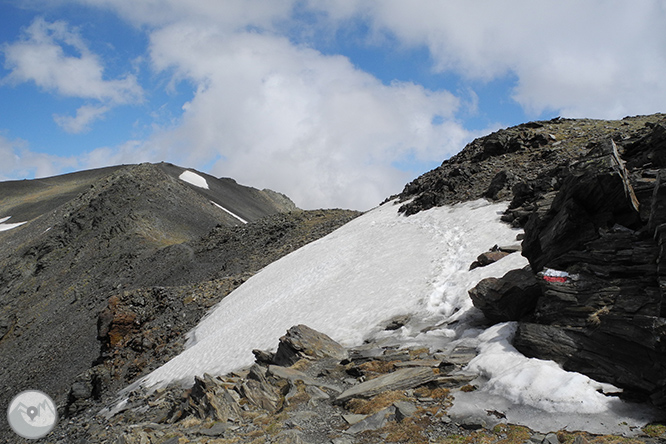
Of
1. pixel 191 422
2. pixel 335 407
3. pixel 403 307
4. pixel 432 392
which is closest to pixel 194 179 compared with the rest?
pixel 403 307

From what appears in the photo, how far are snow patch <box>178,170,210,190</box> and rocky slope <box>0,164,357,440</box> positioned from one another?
5.18m

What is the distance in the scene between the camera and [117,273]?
163ft

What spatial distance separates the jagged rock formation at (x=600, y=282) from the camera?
9789 millimetres

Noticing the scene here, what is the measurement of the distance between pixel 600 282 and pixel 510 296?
295 cm

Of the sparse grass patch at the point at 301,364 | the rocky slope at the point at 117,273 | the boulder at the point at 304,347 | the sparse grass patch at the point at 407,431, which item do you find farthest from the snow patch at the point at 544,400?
the rocky slope at the point at 117,273

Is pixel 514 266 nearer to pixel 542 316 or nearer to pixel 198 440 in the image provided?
pixel 542 316

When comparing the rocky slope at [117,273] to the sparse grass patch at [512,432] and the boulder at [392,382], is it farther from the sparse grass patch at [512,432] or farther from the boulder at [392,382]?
the sparse grass patch at [512,432]

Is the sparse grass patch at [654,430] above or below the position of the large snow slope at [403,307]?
below

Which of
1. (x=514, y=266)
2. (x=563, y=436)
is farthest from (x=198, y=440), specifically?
(x=514, y=266)

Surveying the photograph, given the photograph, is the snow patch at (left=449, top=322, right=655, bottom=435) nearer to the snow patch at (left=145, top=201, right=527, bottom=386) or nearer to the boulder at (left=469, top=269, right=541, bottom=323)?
the boulder at (left=469, top=269, right=541, bottom=323)

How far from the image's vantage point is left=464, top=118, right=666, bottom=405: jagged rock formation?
979 cm

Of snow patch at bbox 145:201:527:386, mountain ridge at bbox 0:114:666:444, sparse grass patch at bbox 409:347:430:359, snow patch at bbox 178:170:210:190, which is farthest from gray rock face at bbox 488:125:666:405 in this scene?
snow patch at bbox 178:170:210:190

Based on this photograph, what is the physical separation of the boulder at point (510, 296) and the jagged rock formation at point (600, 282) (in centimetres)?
4

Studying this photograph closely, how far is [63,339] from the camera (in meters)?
37.7
